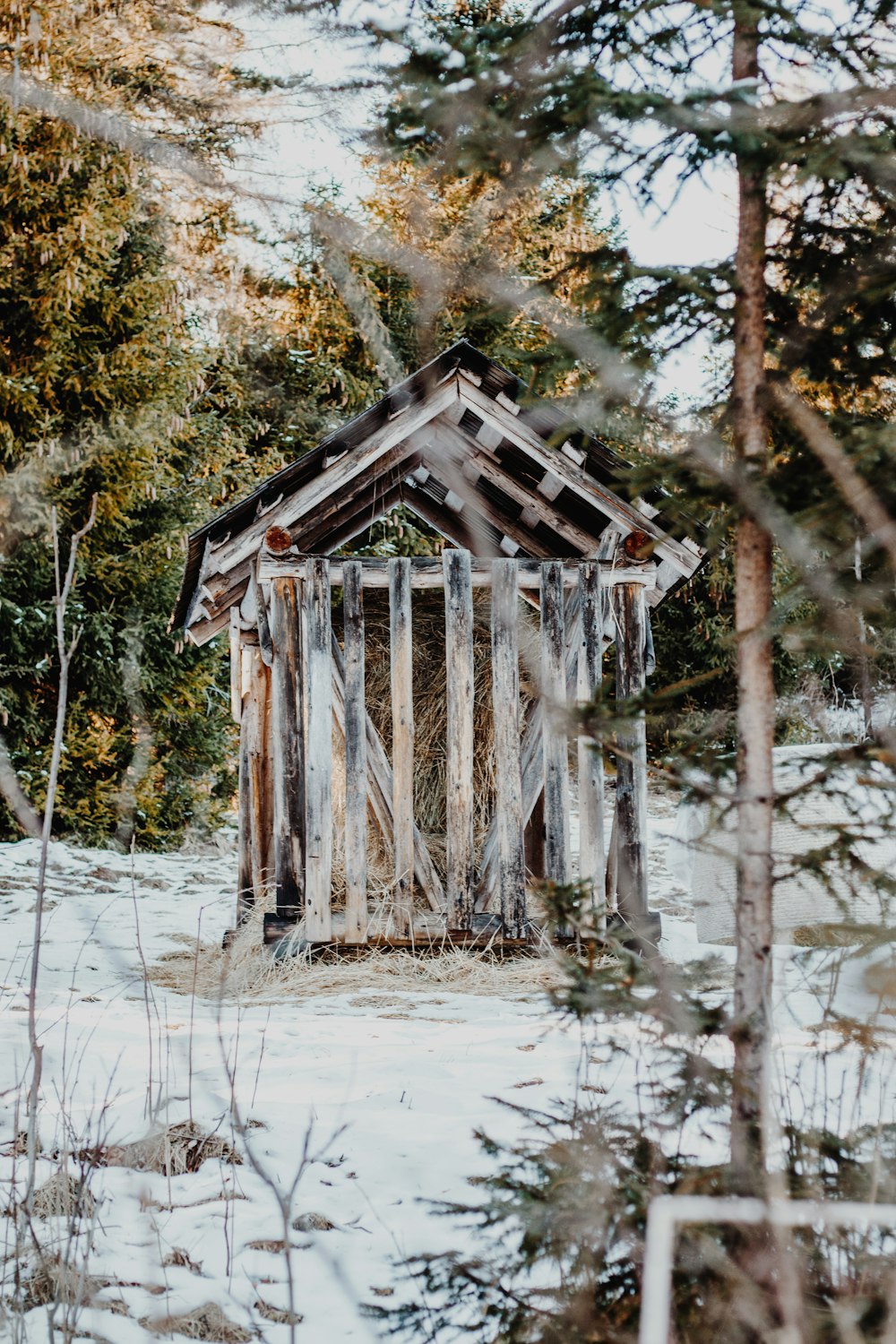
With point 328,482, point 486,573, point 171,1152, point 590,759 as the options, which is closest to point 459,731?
point 590,759

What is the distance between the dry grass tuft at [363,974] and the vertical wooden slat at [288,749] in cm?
36

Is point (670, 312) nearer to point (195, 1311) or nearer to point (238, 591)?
point (195, 1311)

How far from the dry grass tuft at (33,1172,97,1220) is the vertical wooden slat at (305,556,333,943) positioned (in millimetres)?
3662

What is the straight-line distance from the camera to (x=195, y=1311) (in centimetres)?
260

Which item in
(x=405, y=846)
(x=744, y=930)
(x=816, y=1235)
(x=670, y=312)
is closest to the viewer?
(x=816, y=1235)

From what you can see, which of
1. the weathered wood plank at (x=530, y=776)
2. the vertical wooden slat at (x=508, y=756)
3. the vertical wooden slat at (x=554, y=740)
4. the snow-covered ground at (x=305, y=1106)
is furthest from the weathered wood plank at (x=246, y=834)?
the vertical wooden slat at (x=554, y=740)

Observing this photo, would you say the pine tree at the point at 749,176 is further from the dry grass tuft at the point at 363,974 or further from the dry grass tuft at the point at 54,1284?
the dry grass tuft at the point at 363,974

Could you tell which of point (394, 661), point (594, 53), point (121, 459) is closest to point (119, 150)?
point (121, 459)

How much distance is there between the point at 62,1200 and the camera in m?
2.79

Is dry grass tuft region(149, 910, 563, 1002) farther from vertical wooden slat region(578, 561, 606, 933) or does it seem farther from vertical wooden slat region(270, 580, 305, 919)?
vertical wooden slat region(578, 561, 606, 933)

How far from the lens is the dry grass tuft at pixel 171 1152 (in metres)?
3.38

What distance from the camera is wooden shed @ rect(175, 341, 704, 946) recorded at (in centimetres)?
692

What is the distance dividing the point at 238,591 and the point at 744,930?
6.51m

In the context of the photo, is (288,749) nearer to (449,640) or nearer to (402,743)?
(402,743)
